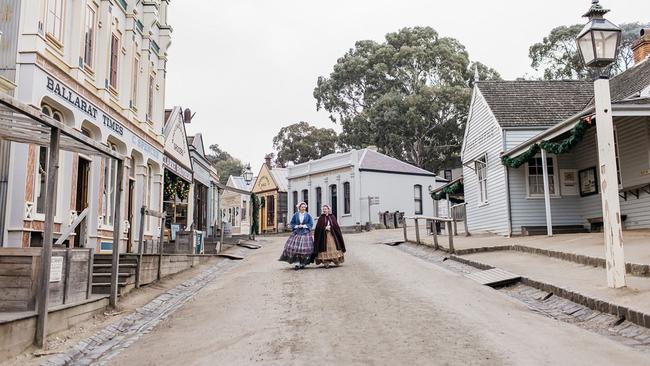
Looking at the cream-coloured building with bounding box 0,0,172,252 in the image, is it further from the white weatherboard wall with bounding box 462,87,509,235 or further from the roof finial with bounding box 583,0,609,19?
the white weatherboard wall with bounding box 462,87,509,235

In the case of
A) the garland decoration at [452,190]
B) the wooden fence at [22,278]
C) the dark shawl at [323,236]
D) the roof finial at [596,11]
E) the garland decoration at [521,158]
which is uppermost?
the roof finial at [596,11]

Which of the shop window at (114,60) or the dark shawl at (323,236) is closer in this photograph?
the dark shawl at (323,236)

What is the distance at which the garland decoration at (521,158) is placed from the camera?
1748 centimetres

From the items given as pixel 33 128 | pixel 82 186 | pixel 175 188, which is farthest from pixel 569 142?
pixel 175 188

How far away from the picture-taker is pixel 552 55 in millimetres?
45562

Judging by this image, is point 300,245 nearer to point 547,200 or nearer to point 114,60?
point 114,60

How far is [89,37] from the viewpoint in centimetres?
1344

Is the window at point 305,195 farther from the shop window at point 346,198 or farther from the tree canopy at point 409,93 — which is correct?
the tree canopy at point 409,93

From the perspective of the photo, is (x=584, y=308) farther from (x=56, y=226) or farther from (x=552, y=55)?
(x=552, y=55)

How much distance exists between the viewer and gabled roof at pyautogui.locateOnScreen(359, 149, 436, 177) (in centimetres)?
3847

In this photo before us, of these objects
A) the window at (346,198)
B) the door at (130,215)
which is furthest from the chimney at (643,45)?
the window at (346,198)

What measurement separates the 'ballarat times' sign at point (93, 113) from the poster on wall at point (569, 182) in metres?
13.5

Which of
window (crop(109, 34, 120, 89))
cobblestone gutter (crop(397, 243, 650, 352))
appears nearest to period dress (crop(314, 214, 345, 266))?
cobblestone gutter (crop(397, 243, 650, 352))

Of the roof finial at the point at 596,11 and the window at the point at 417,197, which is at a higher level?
the roof finial at the point at 596,11
